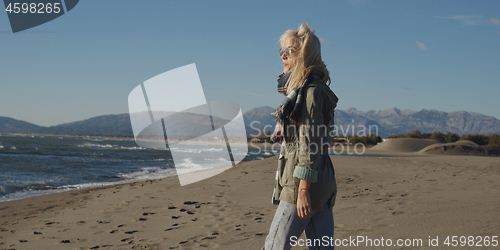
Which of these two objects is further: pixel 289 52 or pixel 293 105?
pixel 289 52

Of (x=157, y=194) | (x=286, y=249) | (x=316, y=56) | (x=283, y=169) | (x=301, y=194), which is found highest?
(x=316, y=56)

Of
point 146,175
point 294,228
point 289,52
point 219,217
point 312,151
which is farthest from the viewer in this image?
point 146,175

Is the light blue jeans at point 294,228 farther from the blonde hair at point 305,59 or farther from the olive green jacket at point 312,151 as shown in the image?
the blonde hair at point 305,59

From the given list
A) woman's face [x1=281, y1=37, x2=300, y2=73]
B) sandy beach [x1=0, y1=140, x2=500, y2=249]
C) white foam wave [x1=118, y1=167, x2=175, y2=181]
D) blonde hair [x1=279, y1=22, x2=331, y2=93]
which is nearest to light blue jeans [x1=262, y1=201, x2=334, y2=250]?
blonde hair [x1=279, y1=22, x2=331, y2=93]

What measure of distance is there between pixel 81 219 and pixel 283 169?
4.84 meters

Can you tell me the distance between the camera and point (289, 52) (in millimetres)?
1837

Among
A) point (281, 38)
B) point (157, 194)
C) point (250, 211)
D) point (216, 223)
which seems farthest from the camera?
point (157, 194)

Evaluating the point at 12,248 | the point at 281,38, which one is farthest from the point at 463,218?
the point at 12,248

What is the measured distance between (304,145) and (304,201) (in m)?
0.30

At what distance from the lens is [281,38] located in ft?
6.26

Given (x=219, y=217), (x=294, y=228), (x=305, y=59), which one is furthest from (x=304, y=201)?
(x=219, y=217)

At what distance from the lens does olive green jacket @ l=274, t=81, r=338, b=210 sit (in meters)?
1.60

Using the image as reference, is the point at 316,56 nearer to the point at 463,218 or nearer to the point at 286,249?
the point at 286,249

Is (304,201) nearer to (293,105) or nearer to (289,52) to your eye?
(293,105)
